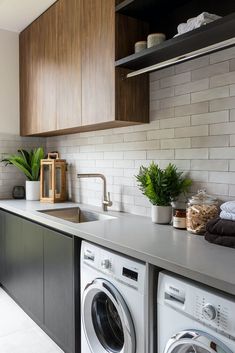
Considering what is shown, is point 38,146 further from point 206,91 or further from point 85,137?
point 206,91

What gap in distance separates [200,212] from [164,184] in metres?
0.33

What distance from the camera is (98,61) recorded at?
2191mm

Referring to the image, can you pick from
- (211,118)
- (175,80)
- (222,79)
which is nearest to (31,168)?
(175,80)

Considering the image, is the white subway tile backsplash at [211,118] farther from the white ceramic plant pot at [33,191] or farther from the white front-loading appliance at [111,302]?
the white ceramic plant pot at [33,191]

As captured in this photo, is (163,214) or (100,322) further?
(163,214)

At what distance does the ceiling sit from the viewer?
105 inches

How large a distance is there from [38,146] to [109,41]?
1.79 meters

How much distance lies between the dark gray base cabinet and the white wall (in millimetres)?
1012

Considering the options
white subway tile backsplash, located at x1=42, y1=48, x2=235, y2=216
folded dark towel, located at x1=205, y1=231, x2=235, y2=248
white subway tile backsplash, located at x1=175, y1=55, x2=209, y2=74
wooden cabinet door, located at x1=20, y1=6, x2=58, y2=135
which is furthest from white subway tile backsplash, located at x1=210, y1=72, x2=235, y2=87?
wooden cabinet door, located at x1=20, y1=6, x2=58, y2=135

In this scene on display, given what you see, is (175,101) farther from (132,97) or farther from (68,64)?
(68,64)

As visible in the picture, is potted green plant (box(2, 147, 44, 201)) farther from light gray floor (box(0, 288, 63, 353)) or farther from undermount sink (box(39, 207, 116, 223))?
light gray floor (box(0, 288, 63, 353))

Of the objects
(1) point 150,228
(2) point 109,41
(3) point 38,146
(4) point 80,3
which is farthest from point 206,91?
(3) point 38,146

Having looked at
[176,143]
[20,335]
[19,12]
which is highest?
[19,12]

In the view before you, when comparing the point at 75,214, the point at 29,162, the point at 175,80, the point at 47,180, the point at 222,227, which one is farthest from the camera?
the point at 29,162
